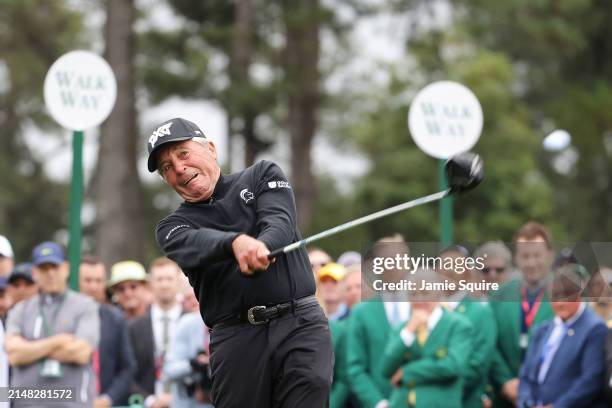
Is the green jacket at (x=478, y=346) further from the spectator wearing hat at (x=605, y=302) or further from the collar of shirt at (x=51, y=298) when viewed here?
the collar of shirt at (x=51, y=298)

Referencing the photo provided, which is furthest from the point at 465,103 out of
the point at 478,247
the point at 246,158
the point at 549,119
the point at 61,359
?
the point at 549,119

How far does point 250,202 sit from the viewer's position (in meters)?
6.75

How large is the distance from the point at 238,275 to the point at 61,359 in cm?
384

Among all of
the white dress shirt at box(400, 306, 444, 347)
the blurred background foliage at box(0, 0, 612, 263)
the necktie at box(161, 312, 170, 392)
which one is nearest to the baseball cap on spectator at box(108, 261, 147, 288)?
the necktie at box(161, 312, 170, 392)

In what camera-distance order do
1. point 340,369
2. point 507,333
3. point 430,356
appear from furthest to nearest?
point 340,369 < point 507,333 < point 430,356

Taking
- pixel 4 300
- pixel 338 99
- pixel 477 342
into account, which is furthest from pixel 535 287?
pixel 338 99

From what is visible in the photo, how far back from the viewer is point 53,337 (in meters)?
9.93

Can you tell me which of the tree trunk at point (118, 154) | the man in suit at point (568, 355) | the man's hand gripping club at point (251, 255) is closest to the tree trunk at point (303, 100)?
the tree trunk at point (118, 154)

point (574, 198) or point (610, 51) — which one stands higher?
point (610, 51)

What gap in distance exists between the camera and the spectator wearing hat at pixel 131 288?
12539mm

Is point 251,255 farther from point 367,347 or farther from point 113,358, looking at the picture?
point 113,358

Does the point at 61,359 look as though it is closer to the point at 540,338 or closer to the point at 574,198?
the point at 540,338

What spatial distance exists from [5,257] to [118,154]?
44.9ft

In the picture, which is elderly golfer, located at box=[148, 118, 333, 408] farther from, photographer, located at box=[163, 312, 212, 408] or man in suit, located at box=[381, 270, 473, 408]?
photographer, located at box=[163, 312, 212, 408]
